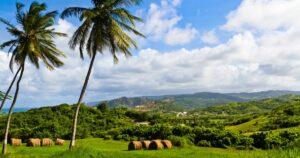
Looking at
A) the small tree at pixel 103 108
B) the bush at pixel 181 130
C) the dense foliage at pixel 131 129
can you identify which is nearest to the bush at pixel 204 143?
the dense foliage at pixel 131 129

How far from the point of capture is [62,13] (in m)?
31.7

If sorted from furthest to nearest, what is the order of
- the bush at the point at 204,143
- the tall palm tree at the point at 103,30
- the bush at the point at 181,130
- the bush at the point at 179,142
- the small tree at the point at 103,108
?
the small tree at the point at 103,108
the bush at the point at 181,130
the bush at the point at 204,143
the bush at the point at 179,142
the tall palm tree at the point at 103,30

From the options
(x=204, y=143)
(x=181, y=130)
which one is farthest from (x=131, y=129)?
(x=204, y=143)

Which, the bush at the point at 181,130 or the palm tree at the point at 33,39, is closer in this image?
the palm tree at the point at 33,39

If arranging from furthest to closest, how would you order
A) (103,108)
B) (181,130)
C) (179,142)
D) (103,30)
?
1. (103,108)
2. (181,130)
3. (179,142)
4. (103,30)

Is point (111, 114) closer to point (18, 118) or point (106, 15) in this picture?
point (18, 118)

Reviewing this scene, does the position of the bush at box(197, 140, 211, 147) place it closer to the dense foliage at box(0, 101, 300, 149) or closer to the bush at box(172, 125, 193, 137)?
the dense foliage at box(0, 101, 300, 149)

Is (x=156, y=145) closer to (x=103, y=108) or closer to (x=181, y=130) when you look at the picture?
(x=181, y=130)

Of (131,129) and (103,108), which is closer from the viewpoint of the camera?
(131,129)

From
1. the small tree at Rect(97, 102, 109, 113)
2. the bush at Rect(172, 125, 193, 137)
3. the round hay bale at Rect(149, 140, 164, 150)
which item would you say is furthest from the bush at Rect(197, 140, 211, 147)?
the small tree at Rect(97, 102, 109, 113)

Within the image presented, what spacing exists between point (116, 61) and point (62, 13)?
5.59 m

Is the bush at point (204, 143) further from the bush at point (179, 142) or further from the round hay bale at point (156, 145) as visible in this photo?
the round hay bale at point (156, 145)

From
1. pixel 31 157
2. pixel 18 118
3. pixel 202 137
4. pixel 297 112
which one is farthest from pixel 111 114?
pixel 31 157

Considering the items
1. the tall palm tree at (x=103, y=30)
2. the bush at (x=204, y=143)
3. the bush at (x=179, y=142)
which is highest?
the tall palm tree at (x=103, y=30)
